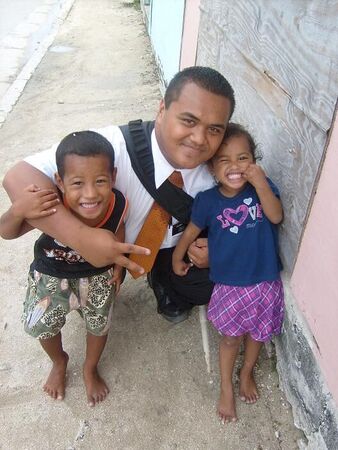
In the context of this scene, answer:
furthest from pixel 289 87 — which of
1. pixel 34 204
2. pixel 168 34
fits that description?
pixel 168 34

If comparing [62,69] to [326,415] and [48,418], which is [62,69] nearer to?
[48,418]

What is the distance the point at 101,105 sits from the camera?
5.48 m

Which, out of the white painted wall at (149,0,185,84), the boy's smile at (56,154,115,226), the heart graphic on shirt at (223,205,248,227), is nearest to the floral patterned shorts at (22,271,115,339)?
the boy's smile at (56,154,115,226)

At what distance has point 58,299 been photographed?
73.9 inches

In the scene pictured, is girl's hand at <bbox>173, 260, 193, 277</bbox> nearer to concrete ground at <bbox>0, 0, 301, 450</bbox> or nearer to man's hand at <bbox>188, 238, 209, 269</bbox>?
man's hand at <bbox>188, 238, 209, 269</bbox>

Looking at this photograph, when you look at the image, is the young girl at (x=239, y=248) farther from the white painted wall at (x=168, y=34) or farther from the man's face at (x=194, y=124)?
the white painted wall at (x=168, y=34)

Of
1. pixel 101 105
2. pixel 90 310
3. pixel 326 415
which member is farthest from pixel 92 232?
pixel 101 105

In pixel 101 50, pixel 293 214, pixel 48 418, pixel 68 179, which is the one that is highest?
pixel 68 179

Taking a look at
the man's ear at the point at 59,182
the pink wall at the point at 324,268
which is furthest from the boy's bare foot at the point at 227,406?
the man's ear at the point at 59,182

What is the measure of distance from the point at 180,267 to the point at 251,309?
0.40 m

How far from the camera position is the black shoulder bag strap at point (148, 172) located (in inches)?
75.3

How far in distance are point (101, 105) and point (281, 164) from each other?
13.1ft

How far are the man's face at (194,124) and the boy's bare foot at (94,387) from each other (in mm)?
1078

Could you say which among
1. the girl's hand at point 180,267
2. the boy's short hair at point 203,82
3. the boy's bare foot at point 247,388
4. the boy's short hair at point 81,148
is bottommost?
the boy's bare foot at point 247,388
